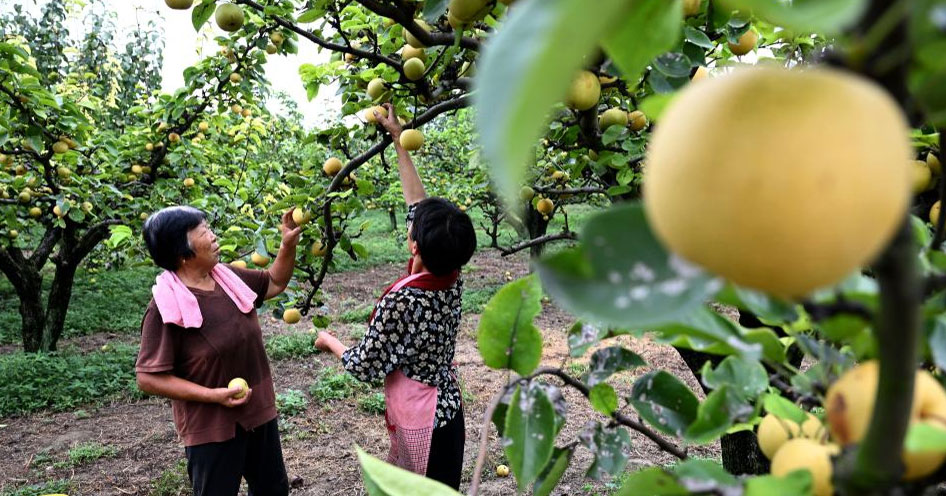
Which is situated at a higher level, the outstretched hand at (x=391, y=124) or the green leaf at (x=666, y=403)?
the outstretched hand at (x=391, y=124)

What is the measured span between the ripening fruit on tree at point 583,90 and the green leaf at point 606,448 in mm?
656

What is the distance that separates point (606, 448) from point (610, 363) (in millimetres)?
94

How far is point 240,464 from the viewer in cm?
234

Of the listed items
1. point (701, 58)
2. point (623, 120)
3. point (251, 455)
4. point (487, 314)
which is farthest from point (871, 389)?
point (251, 455)

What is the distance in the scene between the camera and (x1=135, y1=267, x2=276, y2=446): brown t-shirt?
216 cm

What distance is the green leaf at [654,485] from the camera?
0.41 m

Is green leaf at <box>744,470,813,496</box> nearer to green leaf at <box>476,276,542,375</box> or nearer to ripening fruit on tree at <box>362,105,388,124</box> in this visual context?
green leaf at <box>476,276,542,375</box>

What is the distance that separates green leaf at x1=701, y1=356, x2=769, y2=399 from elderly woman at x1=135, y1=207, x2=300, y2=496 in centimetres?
190

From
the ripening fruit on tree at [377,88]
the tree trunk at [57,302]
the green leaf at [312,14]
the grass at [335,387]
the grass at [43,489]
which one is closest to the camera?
the green leaf at [312,14]

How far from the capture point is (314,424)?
13.7 ft

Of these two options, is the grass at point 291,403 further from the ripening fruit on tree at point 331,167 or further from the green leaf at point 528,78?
the green leaf at point 528,78

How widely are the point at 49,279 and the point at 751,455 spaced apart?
9.37 metres

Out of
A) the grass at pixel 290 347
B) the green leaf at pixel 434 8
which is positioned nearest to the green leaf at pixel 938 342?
the green leaf at pixel 434 8

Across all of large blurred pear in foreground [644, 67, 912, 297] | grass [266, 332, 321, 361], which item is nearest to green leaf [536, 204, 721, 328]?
large blurred pear in foreground [644, 67, 912, 297]
